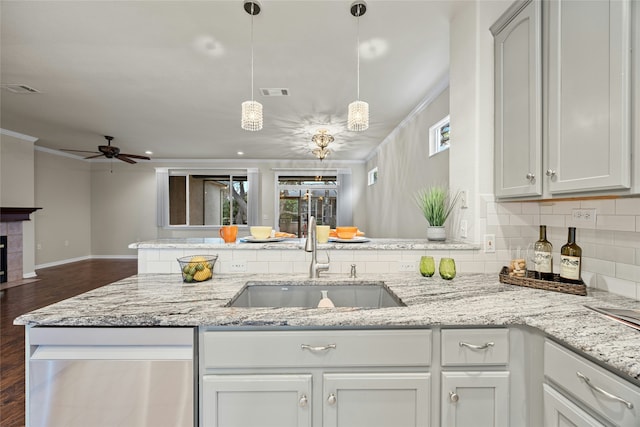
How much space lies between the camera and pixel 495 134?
167 cm

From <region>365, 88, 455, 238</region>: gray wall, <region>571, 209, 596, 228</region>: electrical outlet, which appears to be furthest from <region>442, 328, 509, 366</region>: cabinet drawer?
<region>365, 88, 455, 238</region>: gray wall

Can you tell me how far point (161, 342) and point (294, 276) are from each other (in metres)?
0.79

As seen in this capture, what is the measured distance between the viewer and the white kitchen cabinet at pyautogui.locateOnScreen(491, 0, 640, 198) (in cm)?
100

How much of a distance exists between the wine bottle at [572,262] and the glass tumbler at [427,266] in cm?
59

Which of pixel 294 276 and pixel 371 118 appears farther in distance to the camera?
pixel 371 118

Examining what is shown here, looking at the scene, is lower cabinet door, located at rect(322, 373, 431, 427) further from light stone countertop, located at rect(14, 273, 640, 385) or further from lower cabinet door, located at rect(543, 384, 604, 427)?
lower cabinet door, located at rect(543, 384, 604, 427)

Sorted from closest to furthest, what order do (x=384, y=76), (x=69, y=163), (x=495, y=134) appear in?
1. (x=495, y=134)
2. (x=384, y=76)
3. (x=69, y=163)

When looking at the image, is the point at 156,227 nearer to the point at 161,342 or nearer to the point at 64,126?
the point at 64,126

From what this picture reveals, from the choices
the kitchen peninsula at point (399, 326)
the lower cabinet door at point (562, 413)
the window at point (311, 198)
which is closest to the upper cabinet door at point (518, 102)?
the kitchen peninsula at point (399, 326)

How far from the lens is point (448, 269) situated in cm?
156

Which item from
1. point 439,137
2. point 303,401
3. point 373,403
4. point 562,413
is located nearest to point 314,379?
point 303,401

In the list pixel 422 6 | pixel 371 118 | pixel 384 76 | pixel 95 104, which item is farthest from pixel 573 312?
pixel 95 104

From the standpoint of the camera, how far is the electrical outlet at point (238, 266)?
5.71ft

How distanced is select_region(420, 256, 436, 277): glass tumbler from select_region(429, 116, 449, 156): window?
1.91 metres
